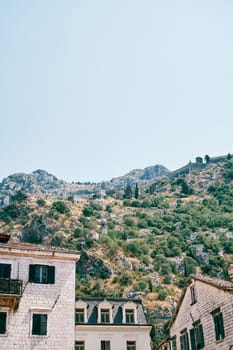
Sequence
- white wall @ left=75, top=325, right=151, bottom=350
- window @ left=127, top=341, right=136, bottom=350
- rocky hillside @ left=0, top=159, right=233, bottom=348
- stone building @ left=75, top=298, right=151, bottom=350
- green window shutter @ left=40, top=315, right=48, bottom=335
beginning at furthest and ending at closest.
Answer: rocky hillside @ left=0, top=159, right=233, bottom=348 → window @ left=127, top=341, right=136, bottom=350 → stone building @ left=75, top=298, right=151, bottom=350 → white wall @ left=75, top=325, right=151, bottom=350 → green window shutter @ left=40, top=315, right=48, bottom=335

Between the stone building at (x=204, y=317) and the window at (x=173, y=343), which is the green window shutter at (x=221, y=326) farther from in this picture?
the window at (x=173, y=343)

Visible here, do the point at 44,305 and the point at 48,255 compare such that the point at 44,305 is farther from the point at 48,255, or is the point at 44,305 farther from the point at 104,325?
the point at 104,325

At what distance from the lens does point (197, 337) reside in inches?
1462

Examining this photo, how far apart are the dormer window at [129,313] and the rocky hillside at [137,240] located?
48360 mm

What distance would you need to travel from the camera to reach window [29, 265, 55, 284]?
36031mm

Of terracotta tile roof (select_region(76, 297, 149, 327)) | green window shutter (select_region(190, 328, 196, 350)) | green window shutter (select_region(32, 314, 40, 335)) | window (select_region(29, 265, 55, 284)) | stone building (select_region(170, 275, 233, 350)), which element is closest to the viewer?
stone building (select_region(170, 275, 233, 350))

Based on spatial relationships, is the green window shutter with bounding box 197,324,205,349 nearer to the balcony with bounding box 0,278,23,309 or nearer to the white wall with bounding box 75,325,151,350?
the white wall with bounding box 75,325,151,350

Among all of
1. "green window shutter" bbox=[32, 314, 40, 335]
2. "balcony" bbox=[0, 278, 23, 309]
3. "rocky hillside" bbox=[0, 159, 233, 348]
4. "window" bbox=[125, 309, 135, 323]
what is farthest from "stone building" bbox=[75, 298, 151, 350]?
"rocky hillside" bbox=[0, 159, 233, 348]

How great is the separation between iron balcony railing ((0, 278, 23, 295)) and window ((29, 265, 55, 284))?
1.44m

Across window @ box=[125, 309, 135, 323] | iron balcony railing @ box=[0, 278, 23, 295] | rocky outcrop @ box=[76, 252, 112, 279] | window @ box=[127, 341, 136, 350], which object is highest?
rocky outcrop @ box=[76, 252, 112, 279]

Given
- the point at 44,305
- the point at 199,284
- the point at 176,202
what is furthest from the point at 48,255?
the point at 176,202

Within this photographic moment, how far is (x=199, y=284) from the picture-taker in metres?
37.2

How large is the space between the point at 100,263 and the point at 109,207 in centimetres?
6432

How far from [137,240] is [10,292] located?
11840 centimetres
